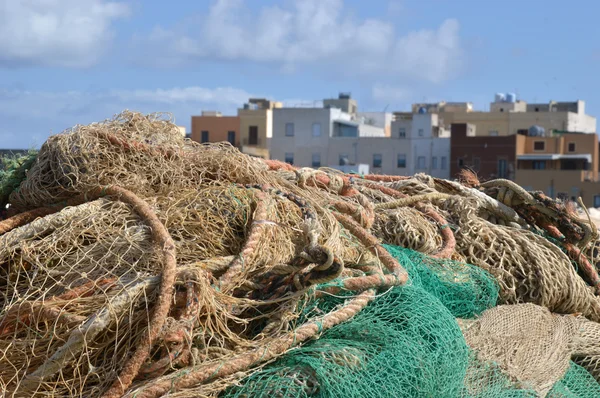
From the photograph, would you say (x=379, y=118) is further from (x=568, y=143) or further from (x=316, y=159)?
(x=568, y=143)

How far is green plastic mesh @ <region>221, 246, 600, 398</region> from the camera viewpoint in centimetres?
297

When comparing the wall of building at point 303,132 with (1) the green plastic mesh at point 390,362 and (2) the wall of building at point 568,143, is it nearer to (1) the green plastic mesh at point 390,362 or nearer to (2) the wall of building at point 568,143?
(2) the wall of building at point 568,143

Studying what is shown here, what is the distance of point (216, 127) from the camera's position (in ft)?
221

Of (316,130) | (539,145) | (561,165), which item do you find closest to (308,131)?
(316,130)

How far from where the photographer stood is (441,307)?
11.3 ft

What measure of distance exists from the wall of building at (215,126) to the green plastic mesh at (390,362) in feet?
210

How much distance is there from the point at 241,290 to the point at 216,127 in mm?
64752

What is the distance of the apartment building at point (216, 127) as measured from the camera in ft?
221

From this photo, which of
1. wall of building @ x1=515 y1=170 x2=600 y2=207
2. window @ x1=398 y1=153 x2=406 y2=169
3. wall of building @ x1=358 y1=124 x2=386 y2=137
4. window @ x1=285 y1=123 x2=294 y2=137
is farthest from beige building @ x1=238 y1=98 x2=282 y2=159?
wall of building @ x1=515 y1=170 x2=600 y2=207

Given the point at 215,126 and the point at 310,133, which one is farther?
the point at 215,126

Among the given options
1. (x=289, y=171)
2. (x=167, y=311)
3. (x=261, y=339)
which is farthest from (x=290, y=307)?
(x=289, y=171)

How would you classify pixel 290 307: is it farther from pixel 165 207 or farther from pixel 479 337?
pixel 479 337

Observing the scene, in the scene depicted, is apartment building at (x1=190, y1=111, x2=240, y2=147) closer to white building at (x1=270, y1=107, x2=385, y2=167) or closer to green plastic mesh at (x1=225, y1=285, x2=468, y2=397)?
white building at (x1=270, y1=107, x2=385, y2=167)

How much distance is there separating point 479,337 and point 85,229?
5.88ft
